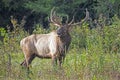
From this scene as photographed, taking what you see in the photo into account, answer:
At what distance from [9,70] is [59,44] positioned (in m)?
3.16

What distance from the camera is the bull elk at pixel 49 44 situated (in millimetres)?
14969

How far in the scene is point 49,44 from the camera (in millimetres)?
15281

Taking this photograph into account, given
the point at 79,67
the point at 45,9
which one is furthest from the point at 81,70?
the point at 45,9

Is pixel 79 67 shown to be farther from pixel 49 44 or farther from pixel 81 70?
pixel 49 44

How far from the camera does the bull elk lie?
15.0 meters

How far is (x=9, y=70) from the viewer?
1213cm

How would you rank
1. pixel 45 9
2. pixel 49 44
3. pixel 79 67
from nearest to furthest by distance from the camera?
pixel 79 67 < pixel 49 44 < pixel 45 9

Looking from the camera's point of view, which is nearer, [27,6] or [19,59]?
[19,59]

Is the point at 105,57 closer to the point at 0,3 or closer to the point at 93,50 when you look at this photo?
the point at 93,50

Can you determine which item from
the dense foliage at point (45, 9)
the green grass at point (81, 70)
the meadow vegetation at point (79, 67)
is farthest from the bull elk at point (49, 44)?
the dense foliage at point (45, 9)

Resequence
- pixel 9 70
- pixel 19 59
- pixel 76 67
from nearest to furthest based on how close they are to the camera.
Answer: pixel 76 67, pixel 9 70, pixel 19 59

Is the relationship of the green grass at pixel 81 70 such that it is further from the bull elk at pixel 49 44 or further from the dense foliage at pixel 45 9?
the dense foliage at pixel 45 9

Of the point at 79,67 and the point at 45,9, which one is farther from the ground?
the point at 79,67

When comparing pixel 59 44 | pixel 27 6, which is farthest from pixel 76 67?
pixel 27 6
